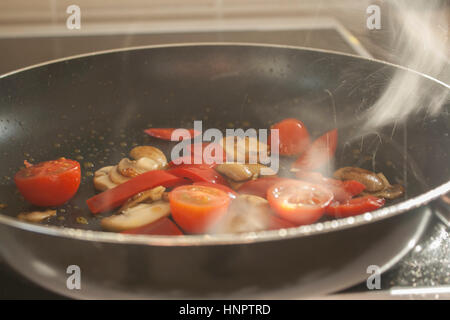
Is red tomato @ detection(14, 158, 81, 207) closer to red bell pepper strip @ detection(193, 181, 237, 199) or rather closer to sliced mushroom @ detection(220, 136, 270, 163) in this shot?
red bell pepper strip @ detection(193, 181, 237, 199)

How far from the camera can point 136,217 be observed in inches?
35.9

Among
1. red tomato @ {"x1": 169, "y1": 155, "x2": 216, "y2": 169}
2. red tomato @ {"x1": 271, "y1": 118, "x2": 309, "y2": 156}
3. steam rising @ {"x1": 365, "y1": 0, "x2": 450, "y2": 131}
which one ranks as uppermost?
steam rising @ {"x1": 365, "y1": 0, "x2": 450, "y2": 131}

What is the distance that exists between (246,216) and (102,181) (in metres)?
0.37

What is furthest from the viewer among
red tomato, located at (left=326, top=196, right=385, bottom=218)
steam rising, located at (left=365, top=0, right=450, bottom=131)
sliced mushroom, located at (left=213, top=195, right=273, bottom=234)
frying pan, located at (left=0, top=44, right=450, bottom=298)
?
steam rising, located at (left=365, top=0, right=450, bottom=131)

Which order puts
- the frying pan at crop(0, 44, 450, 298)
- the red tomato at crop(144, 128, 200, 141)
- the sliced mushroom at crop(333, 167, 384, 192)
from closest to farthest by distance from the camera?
1. the frying pan at crop(0, 44, 450, 298)
2. the sliced mushroom at crop(333, 167, 384, 192)
3. the red tomato at crop(144, 128, 200, 141)

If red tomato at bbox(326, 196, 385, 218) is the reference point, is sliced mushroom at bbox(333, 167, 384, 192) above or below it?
above

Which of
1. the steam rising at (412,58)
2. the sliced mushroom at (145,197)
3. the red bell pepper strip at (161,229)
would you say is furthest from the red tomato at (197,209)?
the steam rising at (412,58)

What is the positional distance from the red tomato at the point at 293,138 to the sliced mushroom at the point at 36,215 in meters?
0.57

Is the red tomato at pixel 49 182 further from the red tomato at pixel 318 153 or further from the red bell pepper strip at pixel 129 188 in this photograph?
the red tomato at pixel 318 153

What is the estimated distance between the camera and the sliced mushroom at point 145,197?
3.24ft

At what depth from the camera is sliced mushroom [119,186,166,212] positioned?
987 mm

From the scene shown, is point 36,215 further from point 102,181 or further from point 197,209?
point 197,209

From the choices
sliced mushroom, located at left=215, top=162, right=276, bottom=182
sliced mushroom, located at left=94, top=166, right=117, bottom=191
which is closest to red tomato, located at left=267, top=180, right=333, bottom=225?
sliced mushroom, located at left=215, top=162, right=276, bottom=182

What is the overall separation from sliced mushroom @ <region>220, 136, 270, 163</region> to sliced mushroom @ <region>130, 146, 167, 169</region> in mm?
Result: 158
